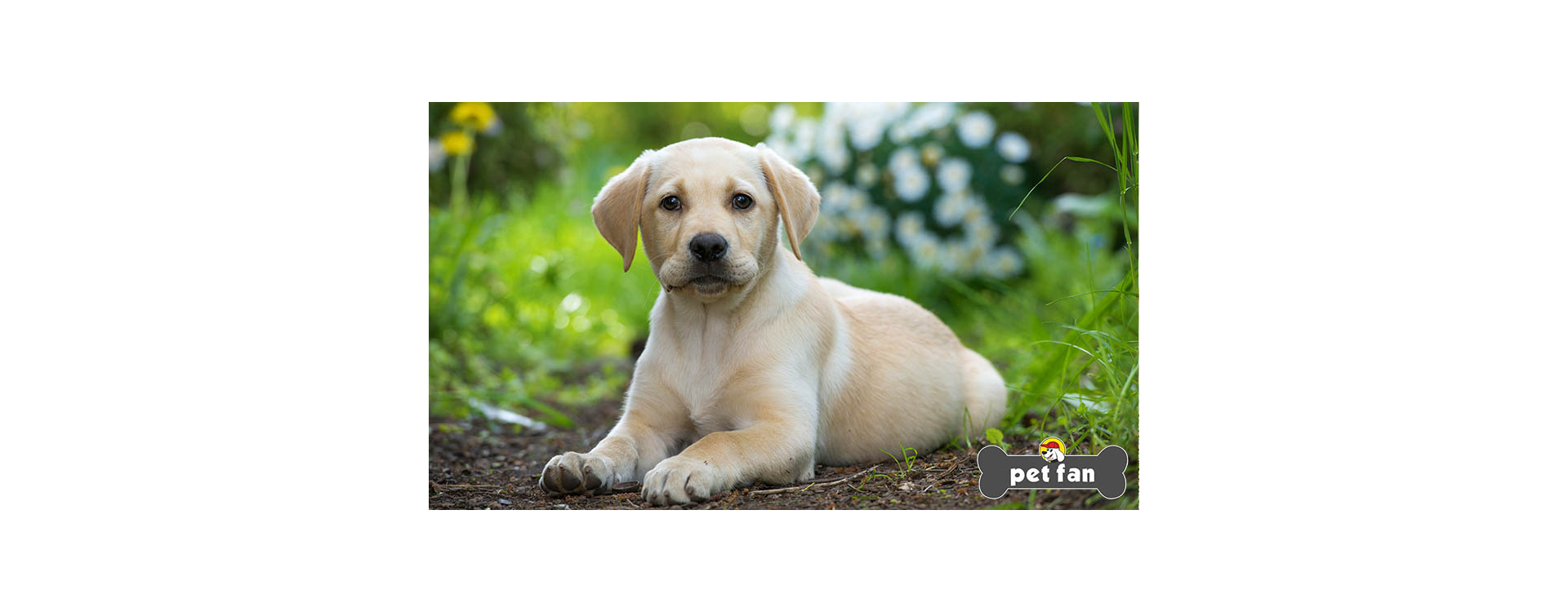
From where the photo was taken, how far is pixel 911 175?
6867 millimetres

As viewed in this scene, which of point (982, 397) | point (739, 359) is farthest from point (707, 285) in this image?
point (982, 397)

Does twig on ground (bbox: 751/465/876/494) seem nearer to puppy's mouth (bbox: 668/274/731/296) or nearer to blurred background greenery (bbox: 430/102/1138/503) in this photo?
puppy's mouth (bbox: 668/274/731/296)

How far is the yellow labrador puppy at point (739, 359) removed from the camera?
4121 millimetres

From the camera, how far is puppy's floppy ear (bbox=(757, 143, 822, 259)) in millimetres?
4336

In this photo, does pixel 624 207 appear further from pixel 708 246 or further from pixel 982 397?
pixel 982 397

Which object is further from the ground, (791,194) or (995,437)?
→ (791,194)

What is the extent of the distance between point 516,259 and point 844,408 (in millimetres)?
3453

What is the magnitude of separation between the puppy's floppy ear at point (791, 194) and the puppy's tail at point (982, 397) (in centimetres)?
114

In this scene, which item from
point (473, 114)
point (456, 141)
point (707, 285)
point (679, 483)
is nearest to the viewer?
point (679, 483)

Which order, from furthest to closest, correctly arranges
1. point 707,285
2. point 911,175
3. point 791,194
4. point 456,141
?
1. point 911,175
2. point 456,141
3. point 791,194
4. point 707,285

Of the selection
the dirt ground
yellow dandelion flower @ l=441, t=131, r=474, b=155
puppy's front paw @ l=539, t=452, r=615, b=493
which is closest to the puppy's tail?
the dirt ground

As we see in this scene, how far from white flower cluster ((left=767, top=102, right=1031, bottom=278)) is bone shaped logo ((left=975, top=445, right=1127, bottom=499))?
2.97 meters

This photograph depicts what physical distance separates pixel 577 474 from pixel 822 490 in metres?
0.89

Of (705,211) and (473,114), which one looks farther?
(473,114)
